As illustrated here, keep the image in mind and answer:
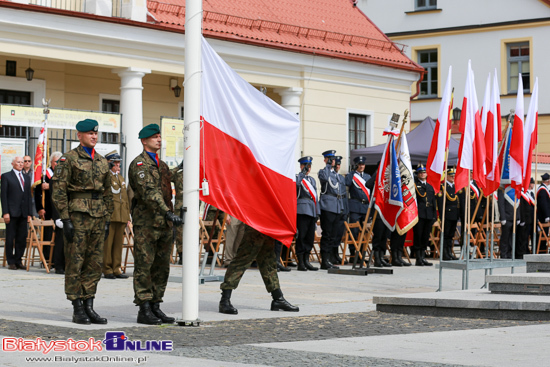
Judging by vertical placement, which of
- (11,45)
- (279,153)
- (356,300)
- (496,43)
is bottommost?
(356,300)

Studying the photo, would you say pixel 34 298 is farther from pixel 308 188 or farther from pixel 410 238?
pixel 410 238

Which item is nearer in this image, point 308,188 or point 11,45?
point 308,188

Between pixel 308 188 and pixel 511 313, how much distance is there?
7.52 metres

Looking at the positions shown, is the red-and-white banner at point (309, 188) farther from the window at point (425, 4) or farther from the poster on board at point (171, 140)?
the window at point (425, 4)

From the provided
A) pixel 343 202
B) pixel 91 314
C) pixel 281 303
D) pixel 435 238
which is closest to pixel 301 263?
pixel 343 202

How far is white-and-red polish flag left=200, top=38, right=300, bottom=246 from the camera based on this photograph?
10.5 metres

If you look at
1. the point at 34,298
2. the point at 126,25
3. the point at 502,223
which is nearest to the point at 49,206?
the point at 34,298

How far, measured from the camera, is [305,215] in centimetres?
1791

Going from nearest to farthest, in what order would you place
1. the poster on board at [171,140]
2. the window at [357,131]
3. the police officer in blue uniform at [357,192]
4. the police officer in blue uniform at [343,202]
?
the police officer in blue uniform at [343,202], the police officer in blue uniform at [357,192], the poster on board at [171,140], the window at [357,131]

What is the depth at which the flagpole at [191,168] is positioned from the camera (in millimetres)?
9852

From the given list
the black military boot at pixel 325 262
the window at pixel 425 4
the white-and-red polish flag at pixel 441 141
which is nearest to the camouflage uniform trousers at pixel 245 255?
the white-and-red polish flag at pixel 441 141

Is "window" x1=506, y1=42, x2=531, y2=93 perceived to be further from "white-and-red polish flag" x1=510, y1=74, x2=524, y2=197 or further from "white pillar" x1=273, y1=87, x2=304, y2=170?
"white-and-red polish flag" x1=510, y1=74, x2=524, y2=197

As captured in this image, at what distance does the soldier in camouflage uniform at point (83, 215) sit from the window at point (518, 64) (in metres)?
33.1

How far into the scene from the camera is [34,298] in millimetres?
12141
